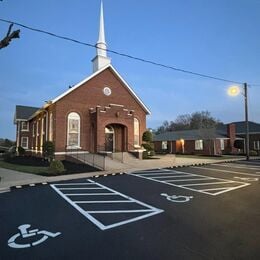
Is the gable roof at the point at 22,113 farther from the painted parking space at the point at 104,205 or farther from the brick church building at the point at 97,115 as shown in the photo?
the painted parking space at the point at 104,205

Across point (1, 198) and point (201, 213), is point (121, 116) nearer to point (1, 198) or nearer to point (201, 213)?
point (1, 198)

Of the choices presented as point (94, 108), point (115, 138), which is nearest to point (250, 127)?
point (115, 138)

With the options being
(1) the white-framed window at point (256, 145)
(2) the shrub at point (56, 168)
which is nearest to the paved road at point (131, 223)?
(2) the shrub at point (56, 168)

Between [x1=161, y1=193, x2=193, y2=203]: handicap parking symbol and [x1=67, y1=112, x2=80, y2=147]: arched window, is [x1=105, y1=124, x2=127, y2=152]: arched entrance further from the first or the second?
[x1=161, y1=193, x2=193, y2=203]: handicap parking symbol

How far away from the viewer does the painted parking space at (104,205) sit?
21.2 ft

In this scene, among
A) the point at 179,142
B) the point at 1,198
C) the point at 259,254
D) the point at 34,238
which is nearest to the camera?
the point at 259,254

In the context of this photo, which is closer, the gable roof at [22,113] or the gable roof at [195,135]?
the gable roof at [195,135]

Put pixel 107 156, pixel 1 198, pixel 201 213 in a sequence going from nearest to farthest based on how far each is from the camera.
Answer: pixel 201 213 → pixel 1 198 → pixel 107 156

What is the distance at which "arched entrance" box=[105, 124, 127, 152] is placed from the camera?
25.8 m

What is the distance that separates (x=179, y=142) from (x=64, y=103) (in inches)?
1048

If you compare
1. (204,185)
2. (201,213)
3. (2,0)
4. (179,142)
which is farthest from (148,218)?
(179,142)

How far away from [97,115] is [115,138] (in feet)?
13.1

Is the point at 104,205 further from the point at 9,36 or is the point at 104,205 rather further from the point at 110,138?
the point at 110,138

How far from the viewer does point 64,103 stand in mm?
23234
